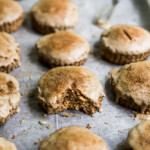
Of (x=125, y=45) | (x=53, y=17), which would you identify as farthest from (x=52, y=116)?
(x=53, y=17)

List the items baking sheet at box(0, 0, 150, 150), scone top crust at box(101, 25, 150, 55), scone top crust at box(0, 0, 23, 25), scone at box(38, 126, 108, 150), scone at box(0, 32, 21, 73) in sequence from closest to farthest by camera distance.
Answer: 1. scone at box(38, 126, 108, 150)
2. baking sheet at box(0, 0, 150, 150)
3. scone at box(0, 32, 21, 73)
4. scone top crust at box(101, 25, 150, 55)
5. scone top crust at box(0, 0, 23, 25)

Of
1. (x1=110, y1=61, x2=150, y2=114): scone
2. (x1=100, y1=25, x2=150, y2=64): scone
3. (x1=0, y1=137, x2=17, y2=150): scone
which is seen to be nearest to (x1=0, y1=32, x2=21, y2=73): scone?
(x1=0, y1=137, x2=17, y2=150): scone

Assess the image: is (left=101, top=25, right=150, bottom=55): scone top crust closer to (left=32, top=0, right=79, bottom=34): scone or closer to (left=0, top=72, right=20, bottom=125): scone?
(left=32, top=0, right=79, bottom=34): scone

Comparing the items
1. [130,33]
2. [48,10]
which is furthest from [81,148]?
[48,10]

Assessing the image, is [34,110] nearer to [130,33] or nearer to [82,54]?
[82,54]

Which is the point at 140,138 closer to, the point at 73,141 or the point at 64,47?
the point at 73,141
